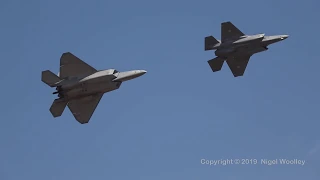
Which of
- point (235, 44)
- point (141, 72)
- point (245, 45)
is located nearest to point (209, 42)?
point (235, 44)

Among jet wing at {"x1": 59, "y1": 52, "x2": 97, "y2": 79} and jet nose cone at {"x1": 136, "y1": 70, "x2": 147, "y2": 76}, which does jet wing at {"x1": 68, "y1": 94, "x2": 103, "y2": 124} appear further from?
jet nose cone at {"x1": 136, "y1": 70, "x2": 147, "y2": 76}

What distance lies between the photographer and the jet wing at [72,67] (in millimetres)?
67000

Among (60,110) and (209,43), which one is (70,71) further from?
(209,43)

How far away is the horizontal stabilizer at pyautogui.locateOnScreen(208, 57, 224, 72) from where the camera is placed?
7419 centimetres

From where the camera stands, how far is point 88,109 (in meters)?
69.3

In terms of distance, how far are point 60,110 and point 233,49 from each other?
21.7 meters

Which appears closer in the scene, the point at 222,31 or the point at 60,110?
the point at 60,110

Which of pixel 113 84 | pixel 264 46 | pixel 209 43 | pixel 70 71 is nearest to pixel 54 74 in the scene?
pixel 70 71

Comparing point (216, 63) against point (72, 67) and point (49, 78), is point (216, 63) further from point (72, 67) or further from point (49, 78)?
point (49, 78)

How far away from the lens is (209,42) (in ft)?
238

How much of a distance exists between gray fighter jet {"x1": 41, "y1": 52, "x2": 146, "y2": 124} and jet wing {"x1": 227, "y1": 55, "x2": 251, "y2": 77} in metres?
13.9

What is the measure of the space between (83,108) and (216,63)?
17.4m


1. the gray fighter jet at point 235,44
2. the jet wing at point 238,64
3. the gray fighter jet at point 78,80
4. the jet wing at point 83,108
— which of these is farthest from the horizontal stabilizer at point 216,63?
the jet wing at point 83,108

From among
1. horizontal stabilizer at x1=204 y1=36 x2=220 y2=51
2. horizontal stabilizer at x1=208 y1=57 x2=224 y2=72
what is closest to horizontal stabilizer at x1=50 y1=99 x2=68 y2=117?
horizontal stabilizer at x1=204 y1=36 x2=220 y2=51
